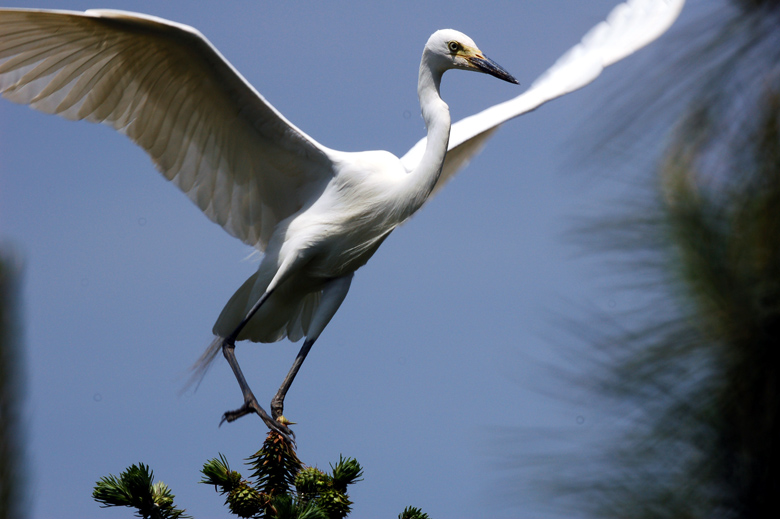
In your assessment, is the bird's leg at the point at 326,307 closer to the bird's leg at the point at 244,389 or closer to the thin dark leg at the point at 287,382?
the thin dark leg at the point at 287,382

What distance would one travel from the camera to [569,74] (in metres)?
5.10

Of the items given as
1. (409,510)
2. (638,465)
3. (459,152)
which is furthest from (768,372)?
(459,152)

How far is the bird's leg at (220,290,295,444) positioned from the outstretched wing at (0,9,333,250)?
A: 0.55m

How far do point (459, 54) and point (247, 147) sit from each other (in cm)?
128

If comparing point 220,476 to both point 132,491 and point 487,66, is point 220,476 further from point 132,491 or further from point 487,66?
point 487,66

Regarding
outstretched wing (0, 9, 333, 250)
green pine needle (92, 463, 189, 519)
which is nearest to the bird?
outstretched wing (0, 9, 333, 250)

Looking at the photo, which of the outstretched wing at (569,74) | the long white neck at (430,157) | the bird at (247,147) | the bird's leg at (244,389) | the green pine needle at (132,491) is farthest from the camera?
the outstretched wing at (569,74)

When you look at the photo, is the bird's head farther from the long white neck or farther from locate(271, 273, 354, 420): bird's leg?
locate(271, 273, 354, 420): bird's leg

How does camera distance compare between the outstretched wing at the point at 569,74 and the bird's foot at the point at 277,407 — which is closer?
the bird's foot at the point at 277,407

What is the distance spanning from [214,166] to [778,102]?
12.6 feet

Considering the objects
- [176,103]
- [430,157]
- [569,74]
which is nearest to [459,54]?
[430,157]

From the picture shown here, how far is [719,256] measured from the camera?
0.96 m

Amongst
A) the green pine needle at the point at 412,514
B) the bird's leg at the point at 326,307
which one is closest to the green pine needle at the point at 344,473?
the green pine needle at the point at 412,514

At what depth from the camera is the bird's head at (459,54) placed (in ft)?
14.0
